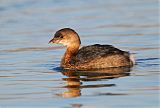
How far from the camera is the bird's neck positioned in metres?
17.1

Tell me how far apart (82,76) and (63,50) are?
4209 mm

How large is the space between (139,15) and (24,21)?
4.03 meters

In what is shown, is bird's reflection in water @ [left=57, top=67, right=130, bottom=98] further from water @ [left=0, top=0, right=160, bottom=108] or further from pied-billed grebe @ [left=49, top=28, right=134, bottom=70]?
pied-billed grebe @ [left=49, top=28, right=134, bottom=70]

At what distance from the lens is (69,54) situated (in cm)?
1747

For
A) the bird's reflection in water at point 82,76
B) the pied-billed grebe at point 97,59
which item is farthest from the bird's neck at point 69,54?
the bird's reflection in water at point 82,76

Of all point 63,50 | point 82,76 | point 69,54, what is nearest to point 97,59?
point 69,54

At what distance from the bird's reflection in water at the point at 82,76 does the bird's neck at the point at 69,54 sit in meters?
0.48

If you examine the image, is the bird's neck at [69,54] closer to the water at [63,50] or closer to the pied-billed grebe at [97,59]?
the pied-billed grebe at [97,59]

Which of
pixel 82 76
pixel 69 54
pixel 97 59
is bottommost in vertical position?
pixel 82 76

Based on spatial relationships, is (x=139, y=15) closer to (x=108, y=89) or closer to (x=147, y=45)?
(x=147, y=45)

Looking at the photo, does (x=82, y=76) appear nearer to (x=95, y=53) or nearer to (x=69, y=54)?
(x=95, y=53)

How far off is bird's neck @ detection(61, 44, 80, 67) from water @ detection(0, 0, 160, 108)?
274 mm

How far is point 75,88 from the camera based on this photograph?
13.9 meters

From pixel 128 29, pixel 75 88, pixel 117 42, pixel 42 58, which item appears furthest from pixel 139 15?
pixel 75 88
